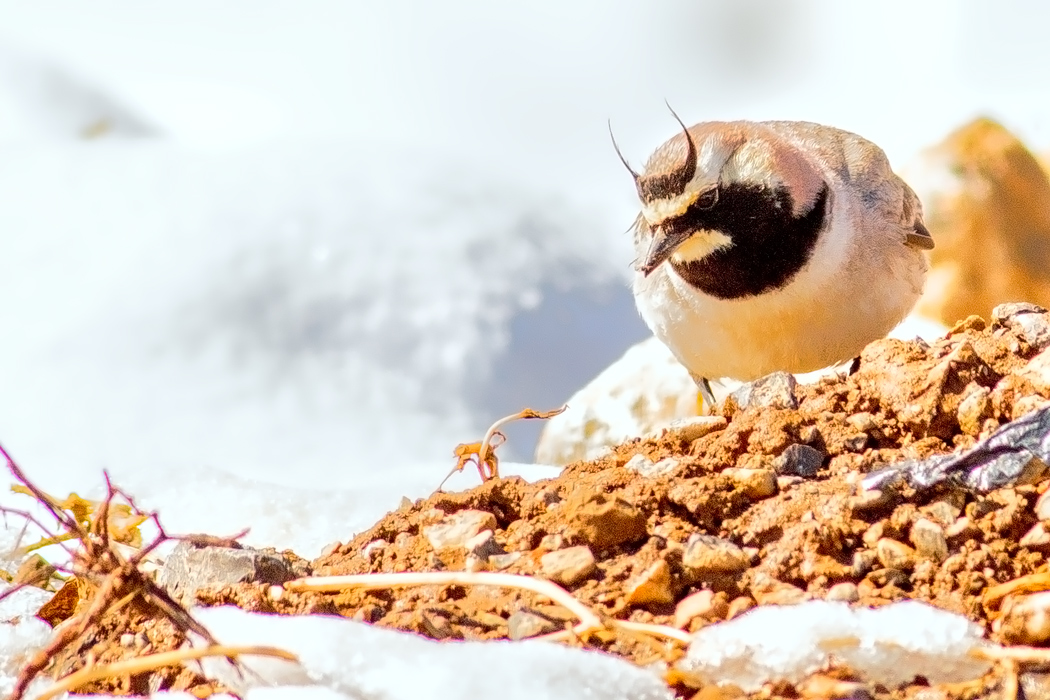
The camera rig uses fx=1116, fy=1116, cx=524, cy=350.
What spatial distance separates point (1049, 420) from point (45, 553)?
1.98 m

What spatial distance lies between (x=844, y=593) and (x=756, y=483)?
0.29m

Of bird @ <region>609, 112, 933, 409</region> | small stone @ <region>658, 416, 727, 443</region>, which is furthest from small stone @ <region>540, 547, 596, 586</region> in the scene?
bird @ <region>609, 112, 933, 409</region>

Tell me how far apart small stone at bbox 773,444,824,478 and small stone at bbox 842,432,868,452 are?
46 millimetres

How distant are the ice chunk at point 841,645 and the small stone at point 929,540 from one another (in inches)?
4.9

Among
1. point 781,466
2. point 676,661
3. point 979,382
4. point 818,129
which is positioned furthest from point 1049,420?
point 818,129

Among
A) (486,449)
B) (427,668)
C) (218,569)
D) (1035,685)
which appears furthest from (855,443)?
(218,569)

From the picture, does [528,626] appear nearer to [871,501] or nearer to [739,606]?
[739,606]

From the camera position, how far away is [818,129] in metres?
3.96

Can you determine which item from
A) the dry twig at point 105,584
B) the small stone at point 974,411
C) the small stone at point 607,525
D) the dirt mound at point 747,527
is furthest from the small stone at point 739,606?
the dry twig at point 105,584

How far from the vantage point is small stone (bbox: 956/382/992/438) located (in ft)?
6.03

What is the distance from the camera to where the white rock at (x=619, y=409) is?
4.24 m

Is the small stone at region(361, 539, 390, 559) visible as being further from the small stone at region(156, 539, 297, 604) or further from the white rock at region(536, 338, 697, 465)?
the white rock at region(536, 338, 697, 465)

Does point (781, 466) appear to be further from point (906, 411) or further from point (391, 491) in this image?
point (391, 491)

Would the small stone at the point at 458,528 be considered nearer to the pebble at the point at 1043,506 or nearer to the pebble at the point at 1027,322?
the pebble at the point at 1043,506
